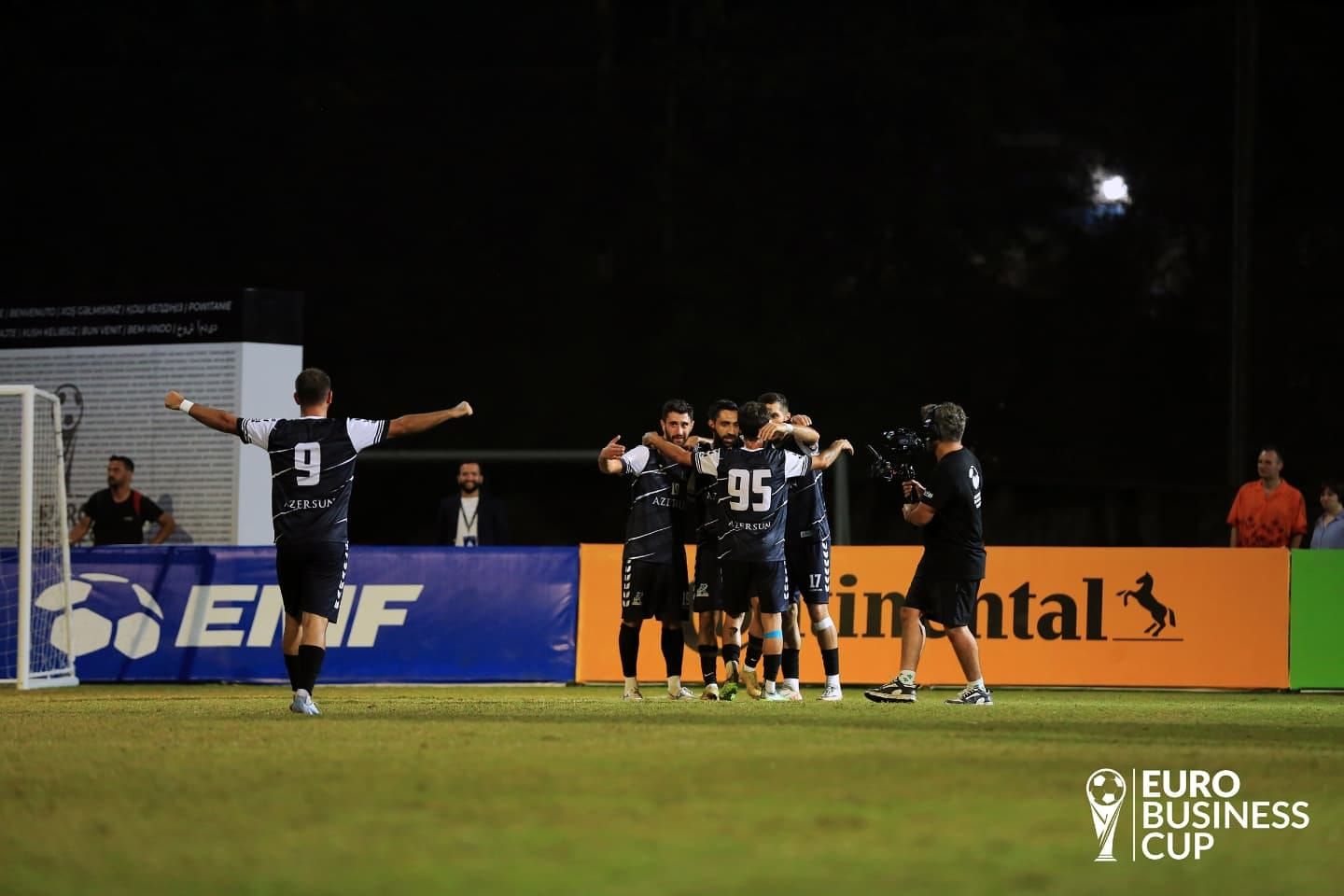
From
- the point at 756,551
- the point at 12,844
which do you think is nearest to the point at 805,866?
the point at 12,844

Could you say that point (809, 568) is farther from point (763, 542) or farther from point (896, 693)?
point (896, 693)

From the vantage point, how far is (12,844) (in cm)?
680

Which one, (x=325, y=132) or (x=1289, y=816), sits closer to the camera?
(x=1289, y=816)

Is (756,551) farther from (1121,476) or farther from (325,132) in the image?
(325,132)

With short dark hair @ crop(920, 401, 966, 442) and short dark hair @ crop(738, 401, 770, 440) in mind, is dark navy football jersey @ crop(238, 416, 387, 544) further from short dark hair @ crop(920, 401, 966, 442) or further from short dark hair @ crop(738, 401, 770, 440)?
short dark hair @ crop(920, 401, 966, 442)

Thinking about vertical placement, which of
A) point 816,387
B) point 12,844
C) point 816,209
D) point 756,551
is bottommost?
point 12,844

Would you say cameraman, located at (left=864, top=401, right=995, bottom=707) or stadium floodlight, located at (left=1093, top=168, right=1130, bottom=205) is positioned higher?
stadium floodlight, located at (left=1093, top=168, right=1130, bottom=205)

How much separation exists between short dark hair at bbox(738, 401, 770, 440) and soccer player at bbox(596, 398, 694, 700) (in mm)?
742

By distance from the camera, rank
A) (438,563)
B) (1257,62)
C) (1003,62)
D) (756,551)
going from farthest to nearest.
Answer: (1003,62)
(1257,62)
(438,563)
(756,551)

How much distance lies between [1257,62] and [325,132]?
51.8 feet

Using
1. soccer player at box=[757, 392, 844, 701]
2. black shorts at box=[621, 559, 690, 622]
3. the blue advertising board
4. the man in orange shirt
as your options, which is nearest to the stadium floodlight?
the man in orange shirt

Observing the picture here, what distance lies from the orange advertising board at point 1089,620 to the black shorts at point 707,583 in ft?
10.4

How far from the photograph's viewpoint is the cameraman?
13492 millimetres

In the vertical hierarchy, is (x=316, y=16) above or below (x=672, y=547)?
above
